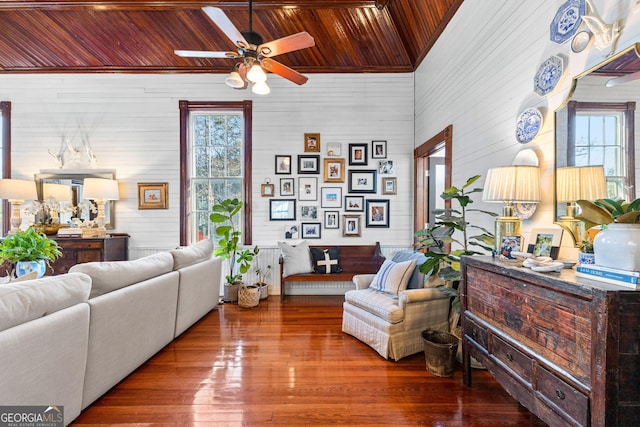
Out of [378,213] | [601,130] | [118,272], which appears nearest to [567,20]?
[601,130]

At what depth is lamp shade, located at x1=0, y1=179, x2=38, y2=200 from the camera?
3.86 meters

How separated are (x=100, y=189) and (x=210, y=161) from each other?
5.29 feet

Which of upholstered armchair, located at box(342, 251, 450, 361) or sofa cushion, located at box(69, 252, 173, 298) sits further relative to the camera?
upholstered armchair, located at box(342, 251, 450, 361)

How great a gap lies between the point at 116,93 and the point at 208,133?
1.59m

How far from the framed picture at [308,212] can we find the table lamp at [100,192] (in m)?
2.90

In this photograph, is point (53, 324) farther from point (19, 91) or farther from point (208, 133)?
point (19, 91)

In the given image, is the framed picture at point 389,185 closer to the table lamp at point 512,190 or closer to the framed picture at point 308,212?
the framed picture at point 308,212

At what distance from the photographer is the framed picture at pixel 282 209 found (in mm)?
4566

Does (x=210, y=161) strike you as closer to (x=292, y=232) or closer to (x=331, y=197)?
(x=292, y=232)

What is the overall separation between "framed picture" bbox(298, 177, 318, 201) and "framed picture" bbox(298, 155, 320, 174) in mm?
131

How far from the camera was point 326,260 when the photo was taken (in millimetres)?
4270

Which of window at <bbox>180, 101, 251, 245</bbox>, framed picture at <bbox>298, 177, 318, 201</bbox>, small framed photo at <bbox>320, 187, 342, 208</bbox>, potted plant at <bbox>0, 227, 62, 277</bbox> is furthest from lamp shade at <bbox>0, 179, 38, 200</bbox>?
small framed photo at <bbox>320, 187, 342, 208</bbox>

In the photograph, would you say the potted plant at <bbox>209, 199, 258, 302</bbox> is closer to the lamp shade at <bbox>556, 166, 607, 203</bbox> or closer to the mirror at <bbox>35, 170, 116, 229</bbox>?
the mirror at <bbox>35, 170, 116, 229</bbox>

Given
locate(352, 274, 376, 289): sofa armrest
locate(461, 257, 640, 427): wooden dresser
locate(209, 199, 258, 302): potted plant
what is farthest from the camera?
locate(209, 199, 258, 302): potted plant
